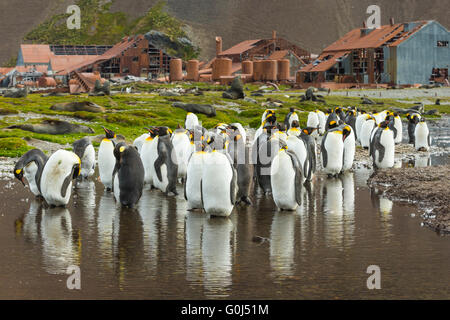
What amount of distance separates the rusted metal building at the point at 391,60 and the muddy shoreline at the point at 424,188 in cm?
5673

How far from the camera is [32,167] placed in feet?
A: 40.5

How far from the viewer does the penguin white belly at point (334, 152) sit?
1520 centimetres

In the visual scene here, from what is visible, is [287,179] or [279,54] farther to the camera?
[279,54]

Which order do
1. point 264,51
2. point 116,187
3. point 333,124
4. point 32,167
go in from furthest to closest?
point 264,51
point 333,124
point 32,167
point 116,187

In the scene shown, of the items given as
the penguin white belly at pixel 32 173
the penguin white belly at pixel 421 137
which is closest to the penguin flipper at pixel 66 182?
the penguin white belly at pixel 32 173

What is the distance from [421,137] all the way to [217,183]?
492 inches

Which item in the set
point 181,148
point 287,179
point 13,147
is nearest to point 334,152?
point 181,148

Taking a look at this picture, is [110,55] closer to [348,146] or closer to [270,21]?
[348,146]

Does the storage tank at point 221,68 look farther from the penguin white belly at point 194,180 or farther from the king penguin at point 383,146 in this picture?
the penguin white belly at point 194,180

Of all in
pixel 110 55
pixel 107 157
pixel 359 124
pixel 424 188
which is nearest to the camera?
pixel 424 188

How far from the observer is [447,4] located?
19438 centimetres

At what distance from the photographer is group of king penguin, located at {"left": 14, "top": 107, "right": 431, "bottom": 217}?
10711mm

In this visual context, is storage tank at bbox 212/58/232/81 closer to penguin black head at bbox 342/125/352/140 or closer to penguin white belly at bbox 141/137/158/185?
penguin black head at bbox 342/125/352/140
